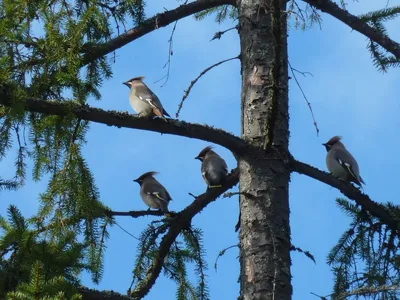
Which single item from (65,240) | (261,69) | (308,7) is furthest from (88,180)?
(308,7)

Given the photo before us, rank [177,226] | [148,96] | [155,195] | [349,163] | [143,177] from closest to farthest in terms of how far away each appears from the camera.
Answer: [177,226] → [148,96] → [349,163] → [155,195] → [143,177]

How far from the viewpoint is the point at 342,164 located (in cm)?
770

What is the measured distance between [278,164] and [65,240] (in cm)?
136

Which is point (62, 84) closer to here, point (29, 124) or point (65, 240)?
point (29, 124)

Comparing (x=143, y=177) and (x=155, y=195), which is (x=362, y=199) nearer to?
(x=155, y=195)

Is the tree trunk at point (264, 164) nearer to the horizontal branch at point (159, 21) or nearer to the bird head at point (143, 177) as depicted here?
the horizontal branch at point (159, 21)

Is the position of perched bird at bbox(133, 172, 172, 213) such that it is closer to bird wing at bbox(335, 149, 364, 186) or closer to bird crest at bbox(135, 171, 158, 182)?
bird crest at bbox(135, 171, 158, 182)

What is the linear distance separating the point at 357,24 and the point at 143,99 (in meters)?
1.65

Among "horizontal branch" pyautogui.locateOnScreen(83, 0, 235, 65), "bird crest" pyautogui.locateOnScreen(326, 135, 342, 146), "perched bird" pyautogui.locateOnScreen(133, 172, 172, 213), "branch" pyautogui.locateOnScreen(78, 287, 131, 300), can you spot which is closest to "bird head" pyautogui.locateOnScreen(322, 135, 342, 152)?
"bird crest" pyautogui.locateOnScreen(326, 135, 342, 146)

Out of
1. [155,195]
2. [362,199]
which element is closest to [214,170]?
[155,195]

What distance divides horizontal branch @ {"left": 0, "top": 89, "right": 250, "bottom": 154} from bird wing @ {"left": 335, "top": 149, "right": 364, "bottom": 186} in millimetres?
2758

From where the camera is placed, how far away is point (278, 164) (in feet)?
16.4

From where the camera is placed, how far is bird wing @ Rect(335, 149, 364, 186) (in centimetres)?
757

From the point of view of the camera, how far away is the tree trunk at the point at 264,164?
4.63 m
